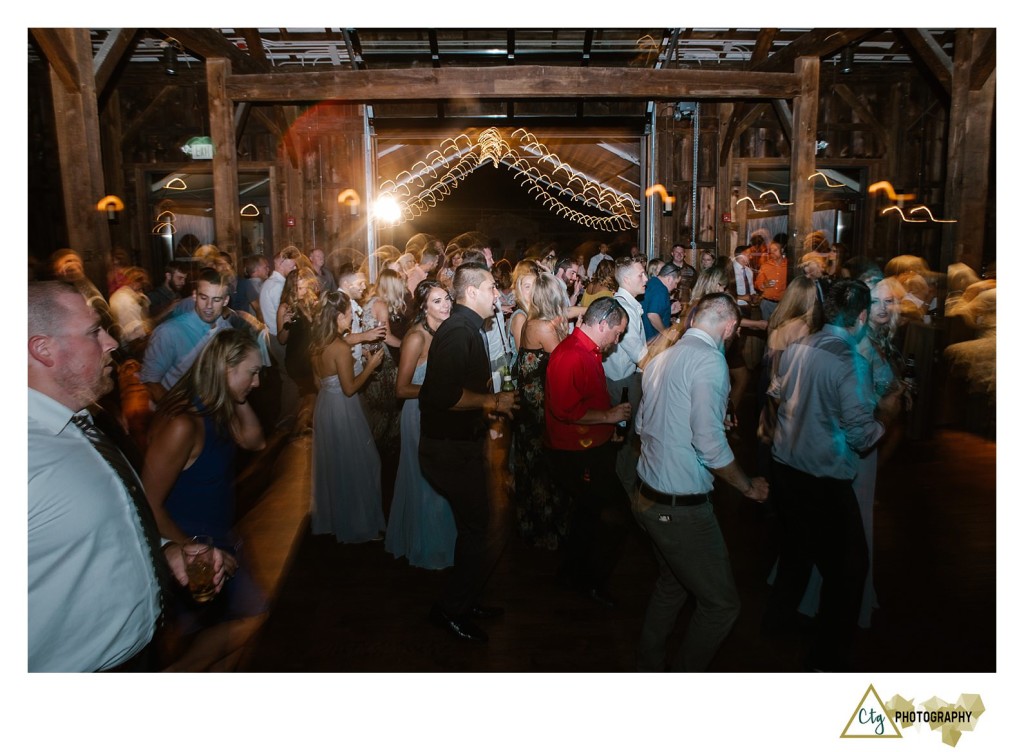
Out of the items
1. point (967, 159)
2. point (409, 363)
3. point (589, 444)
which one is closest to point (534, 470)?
point (589, 444)

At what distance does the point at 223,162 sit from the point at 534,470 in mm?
3932

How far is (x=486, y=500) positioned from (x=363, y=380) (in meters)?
1.20

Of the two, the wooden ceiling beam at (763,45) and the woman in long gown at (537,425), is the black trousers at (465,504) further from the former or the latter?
the wooden ceiling beam at (763,45)

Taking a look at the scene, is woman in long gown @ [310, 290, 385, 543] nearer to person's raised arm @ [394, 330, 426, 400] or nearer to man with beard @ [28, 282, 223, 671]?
person's raised arm @ [394, 330, 426, 400]

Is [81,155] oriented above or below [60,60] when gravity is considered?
below

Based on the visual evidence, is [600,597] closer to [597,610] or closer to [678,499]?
[597,610]

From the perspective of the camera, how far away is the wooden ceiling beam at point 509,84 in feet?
19.5

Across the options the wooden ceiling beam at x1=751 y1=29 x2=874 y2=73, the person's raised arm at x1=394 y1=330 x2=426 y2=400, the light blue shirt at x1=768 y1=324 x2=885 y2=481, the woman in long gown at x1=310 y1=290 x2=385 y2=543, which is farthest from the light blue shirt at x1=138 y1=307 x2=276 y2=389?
the wooden ceiling beam at x1=751 y1=29 x2=874 y2=73

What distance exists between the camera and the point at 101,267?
419 centimetres

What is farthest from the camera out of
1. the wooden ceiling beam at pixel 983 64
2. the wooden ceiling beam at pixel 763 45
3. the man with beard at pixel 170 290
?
the wooden ceiling beam at pixel 763 45

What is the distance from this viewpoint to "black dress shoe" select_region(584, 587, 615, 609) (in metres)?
3.26

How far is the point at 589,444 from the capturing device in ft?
10.2

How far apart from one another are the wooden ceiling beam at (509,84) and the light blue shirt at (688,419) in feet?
13.7

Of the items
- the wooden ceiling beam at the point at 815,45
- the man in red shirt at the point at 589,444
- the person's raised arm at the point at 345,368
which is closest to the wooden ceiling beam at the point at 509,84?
the wooden ceiling beam at the point at 815,45
